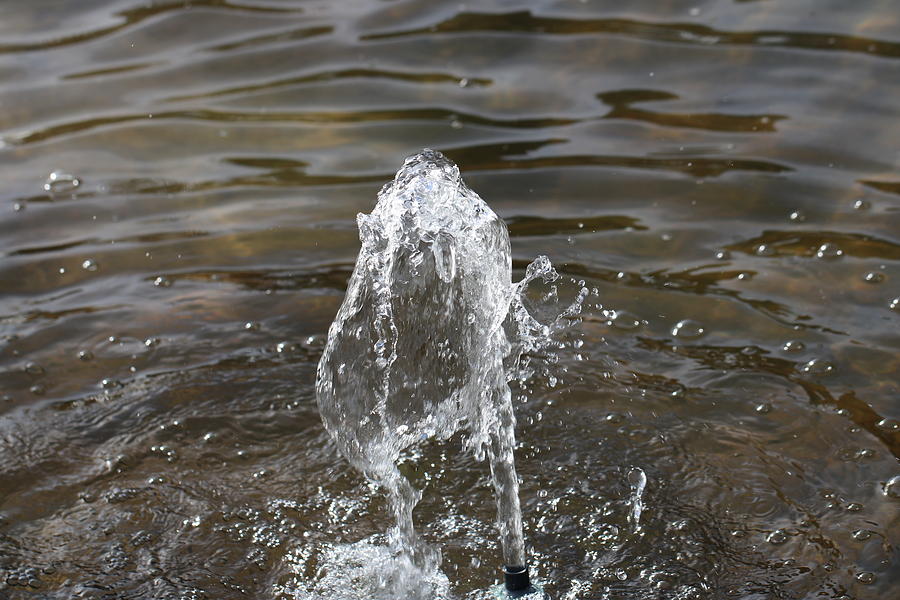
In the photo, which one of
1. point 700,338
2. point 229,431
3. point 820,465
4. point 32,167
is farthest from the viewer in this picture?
point 32,167

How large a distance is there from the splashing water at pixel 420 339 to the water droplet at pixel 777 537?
584 millimetres

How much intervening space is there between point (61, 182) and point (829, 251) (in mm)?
2916

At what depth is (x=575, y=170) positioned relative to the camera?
161 inches

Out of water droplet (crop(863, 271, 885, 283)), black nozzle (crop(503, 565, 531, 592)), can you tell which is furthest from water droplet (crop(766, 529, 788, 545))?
water droplet (crop(863, 271, 885, 283))

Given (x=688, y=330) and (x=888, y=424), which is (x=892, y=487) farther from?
(x=688, y=330)

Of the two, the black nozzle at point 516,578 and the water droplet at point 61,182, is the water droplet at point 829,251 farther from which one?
the water droplet at point 61,182

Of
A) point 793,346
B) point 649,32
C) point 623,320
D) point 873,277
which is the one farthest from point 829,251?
point 649,32

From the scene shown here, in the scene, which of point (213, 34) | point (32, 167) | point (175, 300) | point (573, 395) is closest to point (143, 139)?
point (32, 167)

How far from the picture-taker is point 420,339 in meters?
2.82

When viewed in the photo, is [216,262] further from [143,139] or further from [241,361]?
[143,139]

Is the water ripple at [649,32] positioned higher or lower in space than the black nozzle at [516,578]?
higher

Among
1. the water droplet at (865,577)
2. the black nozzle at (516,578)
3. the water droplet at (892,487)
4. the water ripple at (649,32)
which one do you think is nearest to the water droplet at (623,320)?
the water droplet at (892,487)

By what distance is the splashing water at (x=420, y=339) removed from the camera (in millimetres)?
2594

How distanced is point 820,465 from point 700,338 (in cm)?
63
